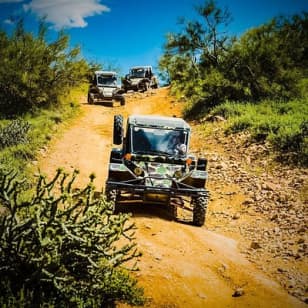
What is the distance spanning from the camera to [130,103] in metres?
25.2

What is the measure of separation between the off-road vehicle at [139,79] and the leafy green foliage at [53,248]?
26.0 metres

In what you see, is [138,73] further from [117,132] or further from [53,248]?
[53,248]

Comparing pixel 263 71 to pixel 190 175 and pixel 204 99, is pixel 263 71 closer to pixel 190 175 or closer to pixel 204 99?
pixel 204 99

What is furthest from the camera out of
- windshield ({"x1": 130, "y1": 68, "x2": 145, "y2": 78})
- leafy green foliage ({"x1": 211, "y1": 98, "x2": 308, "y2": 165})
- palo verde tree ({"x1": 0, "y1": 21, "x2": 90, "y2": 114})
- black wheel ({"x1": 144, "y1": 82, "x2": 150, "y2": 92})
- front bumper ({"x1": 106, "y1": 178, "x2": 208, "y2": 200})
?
windshield ({"x1": 130, "y1": 68, "x2": 145, "y2": 78})

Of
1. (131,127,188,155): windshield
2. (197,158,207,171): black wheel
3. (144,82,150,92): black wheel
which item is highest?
(144,82,150,92): black wheel

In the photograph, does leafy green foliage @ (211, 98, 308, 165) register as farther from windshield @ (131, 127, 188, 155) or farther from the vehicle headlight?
the vehicle headlight

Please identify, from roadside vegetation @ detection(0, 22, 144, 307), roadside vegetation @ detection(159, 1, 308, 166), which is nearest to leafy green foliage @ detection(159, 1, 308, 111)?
roadside vegetation @ detection(159, 1, 308, 166)

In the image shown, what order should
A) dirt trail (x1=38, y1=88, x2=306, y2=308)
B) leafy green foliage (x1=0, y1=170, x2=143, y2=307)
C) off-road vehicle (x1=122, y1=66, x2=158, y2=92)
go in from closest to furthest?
leafy green foliage (x1=0, y1=170, x2=143, y2=307) → dirt trail (x1=38, y1=88, x2=306, y2=308) → off-road vehicle (x1=122, y1=66, x2=158, y2=92)

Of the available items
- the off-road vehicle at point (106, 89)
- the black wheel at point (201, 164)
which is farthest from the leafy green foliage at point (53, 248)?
the off-road vehicle at point (106, 89)

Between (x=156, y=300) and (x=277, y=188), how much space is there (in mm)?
6218

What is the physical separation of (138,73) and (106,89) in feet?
24.0

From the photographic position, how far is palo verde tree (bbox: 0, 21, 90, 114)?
58.1 ft

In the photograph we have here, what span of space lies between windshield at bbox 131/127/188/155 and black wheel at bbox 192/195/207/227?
3.97 feet

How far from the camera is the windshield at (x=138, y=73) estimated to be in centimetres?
3102
